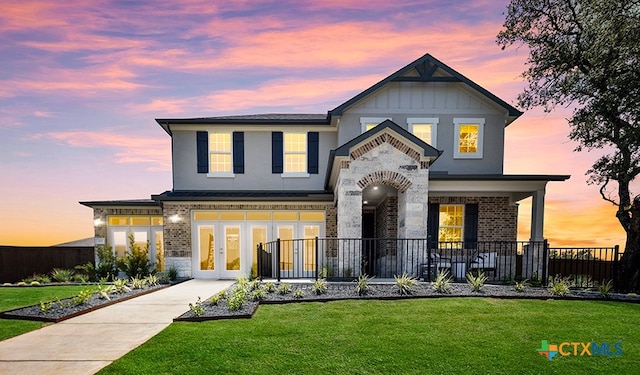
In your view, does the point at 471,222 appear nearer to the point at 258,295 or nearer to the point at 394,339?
the point at 394,339

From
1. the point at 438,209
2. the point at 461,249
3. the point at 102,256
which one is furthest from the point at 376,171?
the point at 102,256

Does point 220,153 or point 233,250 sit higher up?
point 220,153

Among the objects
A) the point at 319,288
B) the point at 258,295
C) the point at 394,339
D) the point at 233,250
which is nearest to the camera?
the point at 394,339

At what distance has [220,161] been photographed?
14.1 meters

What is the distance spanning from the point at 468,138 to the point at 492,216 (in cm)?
347

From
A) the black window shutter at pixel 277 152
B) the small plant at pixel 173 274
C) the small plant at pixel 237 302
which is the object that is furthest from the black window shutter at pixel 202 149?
the small plant at pixel 237 302

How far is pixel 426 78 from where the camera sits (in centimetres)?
1309

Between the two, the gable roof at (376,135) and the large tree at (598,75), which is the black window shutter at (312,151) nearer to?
the gable roof at (376,135)

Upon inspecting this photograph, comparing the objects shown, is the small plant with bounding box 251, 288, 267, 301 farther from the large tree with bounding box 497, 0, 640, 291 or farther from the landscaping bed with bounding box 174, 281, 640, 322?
the large tree with bounding box 497, 0, 640, 291

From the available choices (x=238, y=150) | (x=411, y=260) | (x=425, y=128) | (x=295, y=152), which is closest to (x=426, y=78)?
(x=425, y=128)

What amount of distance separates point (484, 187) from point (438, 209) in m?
1.93

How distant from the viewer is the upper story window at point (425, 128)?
1338 cm

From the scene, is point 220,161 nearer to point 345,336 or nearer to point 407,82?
point 407,82

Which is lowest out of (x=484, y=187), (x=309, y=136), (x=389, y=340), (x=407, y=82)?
(x=389, y=340)
